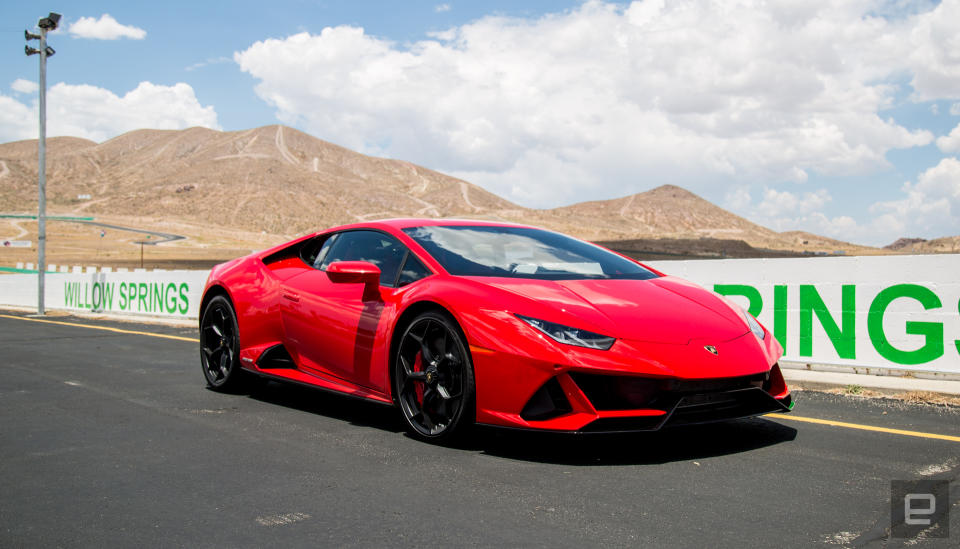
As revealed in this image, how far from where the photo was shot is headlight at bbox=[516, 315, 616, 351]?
13.6 ft

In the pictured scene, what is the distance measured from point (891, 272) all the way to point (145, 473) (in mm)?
6619

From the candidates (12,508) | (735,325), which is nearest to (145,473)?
(12,508)

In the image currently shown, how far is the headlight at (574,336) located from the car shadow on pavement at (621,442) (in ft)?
1.52

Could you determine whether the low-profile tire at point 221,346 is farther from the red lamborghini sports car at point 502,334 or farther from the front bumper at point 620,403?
the front bumper at point 620,403

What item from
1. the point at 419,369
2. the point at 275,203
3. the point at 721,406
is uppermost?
the point at 275,203

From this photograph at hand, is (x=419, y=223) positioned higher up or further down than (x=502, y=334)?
higher up

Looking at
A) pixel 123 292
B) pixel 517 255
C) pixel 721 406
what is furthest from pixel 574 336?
pixel 123 292

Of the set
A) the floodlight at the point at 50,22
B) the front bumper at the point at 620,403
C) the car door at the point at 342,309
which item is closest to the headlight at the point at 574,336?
the front bumper at the point at 620,403

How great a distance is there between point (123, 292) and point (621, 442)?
Answer: 18963mm

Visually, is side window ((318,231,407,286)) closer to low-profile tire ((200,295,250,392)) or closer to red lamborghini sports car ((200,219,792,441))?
red lamborghini sports car ((200,219,792,441))

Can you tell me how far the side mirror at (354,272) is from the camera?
503cm

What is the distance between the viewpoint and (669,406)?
13.4ft

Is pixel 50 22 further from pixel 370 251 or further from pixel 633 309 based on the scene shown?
pixel 633 309

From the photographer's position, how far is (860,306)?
7863 mm
